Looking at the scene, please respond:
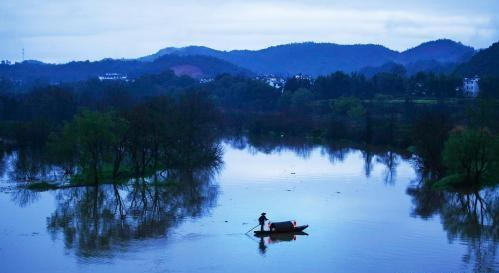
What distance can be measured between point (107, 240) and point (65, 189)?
41.0 feet

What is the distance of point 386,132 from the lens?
62.0 meters

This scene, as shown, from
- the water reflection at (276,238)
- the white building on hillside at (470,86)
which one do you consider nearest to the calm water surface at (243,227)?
the water reflection at (276,238)

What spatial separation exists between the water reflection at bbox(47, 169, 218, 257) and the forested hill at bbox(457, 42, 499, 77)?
82548 mm

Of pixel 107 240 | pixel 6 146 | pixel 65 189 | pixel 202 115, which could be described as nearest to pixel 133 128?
pixel 65 189

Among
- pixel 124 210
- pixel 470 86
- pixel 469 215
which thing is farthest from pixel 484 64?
pixel 124 210

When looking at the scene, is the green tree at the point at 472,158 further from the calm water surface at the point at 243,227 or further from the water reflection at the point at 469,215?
the calm water surface at the point at 243,227

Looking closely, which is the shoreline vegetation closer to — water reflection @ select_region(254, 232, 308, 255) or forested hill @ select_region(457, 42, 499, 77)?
water reflection @ select_region(254, 232, 308, 255)

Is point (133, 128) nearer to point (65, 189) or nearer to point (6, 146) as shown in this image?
point (65, 189)

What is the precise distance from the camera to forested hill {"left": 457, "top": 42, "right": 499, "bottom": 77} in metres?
109

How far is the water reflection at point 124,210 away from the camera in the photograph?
959 inches

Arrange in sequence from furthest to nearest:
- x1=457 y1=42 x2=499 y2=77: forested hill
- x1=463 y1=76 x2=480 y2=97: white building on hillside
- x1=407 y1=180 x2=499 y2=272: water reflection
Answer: x1=457 y1=42 x2=499 y2=77: forested hill → x1=463 y1=76 x2=480 y2=97: white building on hillside → x1=407 y1=180 x2=499 y2=272: water reflection

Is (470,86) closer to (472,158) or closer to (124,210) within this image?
(472,158)

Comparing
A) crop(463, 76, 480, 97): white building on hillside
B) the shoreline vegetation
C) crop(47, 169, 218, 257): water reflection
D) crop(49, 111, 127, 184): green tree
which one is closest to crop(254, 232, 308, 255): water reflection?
crop(47, 169, 218, 257): water reflection

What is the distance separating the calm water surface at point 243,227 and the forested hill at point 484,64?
75912 millimetres
